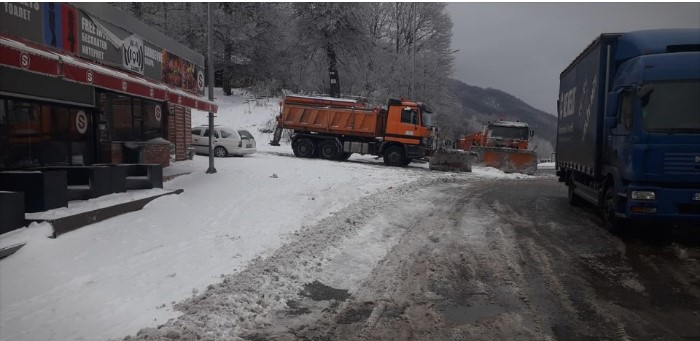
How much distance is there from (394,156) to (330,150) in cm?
347

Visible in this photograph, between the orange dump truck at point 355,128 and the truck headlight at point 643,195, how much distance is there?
15.6 metres

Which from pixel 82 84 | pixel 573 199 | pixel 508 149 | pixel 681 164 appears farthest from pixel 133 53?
pixel 508 149

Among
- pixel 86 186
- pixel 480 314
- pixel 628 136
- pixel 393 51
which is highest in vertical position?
pixel 393 51

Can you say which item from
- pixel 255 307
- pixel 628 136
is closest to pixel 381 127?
pixel 628 136

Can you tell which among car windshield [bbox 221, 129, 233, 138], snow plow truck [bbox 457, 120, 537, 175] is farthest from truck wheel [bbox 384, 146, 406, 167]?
car windshield [bbox 221, 129, 233, 138]

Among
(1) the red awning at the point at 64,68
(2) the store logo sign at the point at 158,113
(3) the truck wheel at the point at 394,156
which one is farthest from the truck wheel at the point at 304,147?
(1) the red awning at the point at 64,68

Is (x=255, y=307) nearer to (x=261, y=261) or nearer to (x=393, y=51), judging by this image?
(x=261, y=261)

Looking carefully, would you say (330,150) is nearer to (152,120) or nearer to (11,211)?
(152,120)

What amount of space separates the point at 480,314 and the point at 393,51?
1735 inches

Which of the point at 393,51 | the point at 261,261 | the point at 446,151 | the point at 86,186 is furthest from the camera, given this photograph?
the point at 393,51

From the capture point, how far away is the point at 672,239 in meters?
8.07

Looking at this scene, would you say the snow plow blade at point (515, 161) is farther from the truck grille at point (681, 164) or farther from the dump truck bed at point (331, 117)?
the truck grille at point (681, 164)

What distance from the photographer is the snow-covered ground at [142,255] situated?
4320mm

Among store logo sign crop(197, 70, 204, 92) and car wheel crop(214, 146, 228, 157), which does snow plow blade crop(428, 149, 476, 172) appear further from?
store logo sign crop(197, 70, 204, 92)
